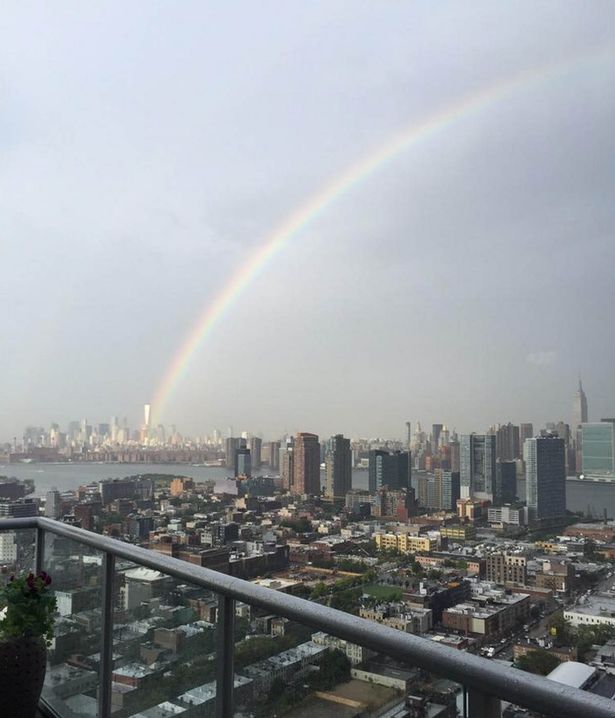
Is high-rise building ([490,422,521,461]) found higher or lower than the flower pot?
higher

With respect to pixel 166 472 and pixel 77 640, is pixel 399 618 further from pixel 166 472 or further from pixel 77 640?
pixel 166 472

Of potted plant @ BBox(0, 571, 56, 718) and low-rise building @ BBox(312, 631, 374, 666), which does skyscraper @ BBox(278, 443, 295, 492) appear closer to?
potted plant @ BBox(0, 571, 56, 718)

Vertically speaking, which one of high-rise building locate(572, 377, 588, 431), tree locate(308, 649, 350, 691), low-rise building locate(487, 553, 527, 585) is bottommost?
low-rise building locate(487, 553, 527, 585)

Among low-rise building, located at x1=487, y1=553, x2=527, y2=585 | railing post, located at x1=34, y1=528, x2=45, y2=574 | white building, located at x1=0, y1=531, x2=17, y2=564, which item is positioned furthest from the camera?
low-rise building, located at x1=487, y1=553, x2=527, y2=585

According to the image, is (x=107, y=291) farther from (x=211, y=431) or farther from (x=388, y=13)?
(x=388, y=13)

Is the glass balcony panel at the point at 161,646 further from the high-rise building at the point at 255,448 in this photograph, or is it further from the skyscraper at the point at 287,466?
the high-rise building at the point at 255,448

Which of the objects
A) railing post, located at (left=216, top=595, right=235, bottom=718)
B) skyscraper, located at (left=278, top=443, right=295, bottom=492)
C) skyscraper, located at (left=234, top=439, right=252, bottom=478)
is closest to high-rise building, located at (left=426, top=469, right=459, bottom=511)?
skyscraper, located at (left=278, top=443, right=295, bottom=492)

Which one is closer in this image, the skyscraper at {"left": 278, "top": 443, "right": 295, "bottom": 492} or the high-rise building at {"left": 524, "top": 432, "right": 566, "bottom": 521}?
the high-rise building at {"left": 524, "top": 432, "right": 566, "bottom": 521}

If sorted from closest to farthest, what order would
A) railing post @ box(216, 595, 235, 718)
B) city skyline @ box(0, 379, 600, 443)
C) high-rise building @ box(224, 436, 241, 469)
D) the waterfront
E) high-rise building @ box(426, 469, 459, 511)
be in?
railing post @ box(216, 595, 235, 718) < the waterfront < city skyline @ box(0, 379, 600, 443) < high-rise building @ box(426, 469, 459, 511) < high-rise building @ box(224, 436, 241, 469)
